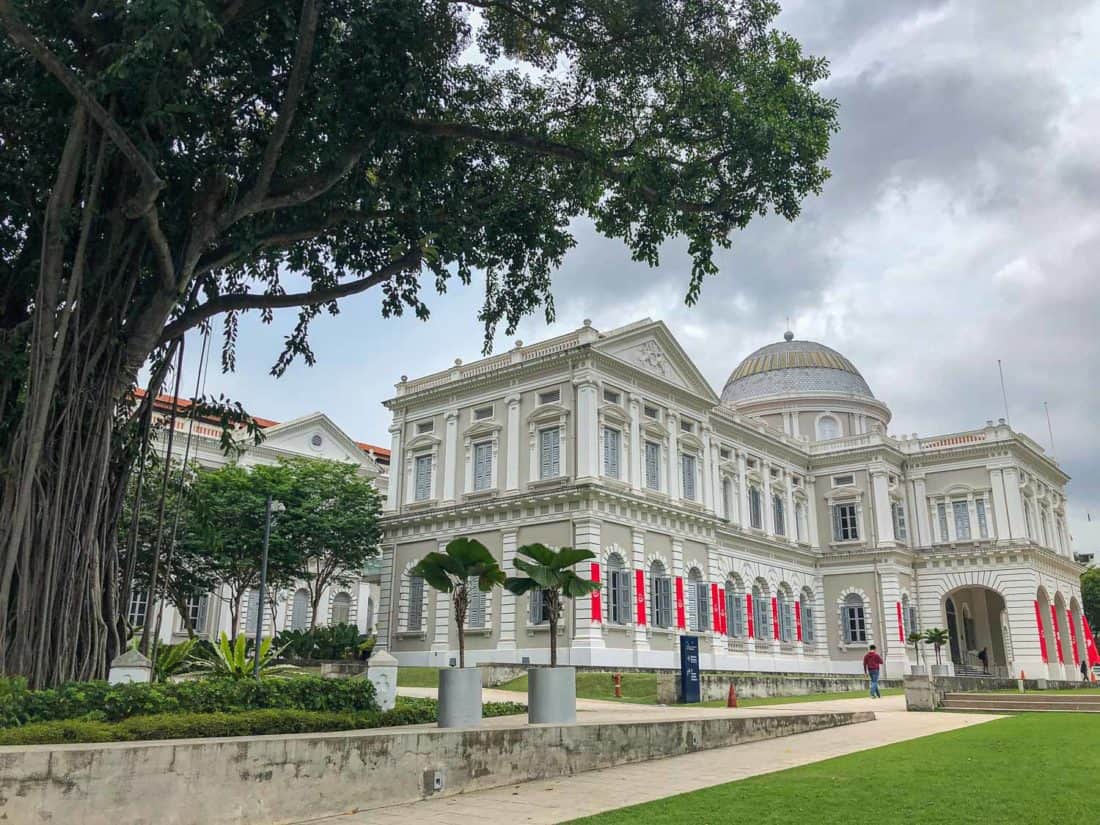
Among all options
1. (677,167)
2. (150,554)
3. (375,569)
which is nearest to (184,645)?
(677,167)

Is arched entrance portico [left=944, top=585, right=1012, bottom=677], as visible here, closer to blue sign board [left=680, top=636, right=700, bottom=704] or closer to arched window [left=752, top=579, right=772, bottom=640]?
arched window [left=752, top=579, right=772, bottom=640]

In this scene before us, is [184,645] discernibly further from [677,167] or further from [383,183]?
[677,167]

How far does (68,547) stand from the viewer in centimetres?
979

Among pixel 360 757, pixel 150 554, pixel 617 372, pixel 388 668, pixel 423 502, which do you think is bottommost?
pixel 360 757

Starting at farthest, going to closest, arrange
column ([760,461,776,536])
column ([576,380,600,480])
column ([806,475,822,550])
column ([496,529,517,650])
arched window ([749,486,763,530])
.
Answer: column ([806,475,822,550]) < column ([760,461,776,536]) < arched window ([749,486,763,530]) < column ([496,529,517,650]) < column ([576,380,600,480])

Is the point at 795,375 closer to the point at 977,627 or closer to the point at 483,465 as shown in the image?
the point at 977,627

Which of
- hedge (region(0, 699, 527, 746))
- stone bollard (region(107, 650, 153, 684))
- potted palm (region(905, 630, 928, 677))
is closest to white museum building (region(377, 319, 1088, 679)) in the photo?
potted palm (region(905, 630, 928, 677))

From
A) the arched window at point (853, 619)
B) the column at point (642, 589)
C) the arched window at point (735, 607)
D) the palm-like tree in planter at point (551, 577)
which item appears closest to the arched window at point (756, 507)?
the arched window at point (735, 607)

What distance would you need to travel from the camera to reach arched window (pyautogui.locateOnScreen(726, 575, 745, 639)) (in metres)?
34.0

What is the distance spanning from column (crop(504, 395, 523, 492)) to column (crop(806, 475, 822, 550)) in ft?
57.0

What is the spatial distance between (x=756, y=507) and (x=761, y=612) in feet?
13.9

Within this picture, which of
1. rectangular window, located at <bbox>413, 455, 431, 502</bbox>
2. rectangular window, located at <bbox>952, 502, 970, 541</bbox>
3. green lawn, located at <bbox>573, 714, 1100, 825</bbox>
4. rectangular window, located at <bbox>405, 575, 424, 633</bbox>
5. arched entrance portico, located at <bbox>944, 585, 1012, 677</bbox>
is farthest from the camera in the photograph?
arched entrance portico, located at <bbox>944, 585, 1012, 677</bbox>

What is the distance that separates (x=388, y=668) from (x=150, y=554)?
770 inches

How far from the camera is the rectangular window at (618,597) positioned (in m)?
27.2
